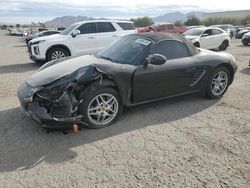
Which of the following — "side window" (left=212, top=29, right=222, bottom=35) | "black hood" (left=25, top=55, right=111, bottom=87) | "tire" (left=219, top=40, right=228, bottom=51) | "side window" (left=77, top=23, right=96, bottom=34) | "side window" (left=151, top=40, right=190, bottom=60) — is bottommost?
"tire" (left=219, top=40, right=228, bottom=51)

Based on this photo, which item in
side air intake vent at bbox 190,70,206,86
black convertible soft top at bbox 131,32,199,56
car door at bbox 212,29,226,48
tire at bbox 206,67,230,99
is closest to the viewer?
black convertible soft top at bbox 131,32,199,56

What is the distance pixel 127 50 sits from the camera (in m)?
5.19

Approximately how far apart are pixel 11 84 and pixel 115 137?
4.61 meters

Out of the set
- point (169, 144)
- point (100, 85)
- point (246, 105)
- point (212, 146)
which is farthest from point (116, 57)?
point (246, 105)

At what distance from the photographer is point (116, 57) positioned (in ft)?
16.8

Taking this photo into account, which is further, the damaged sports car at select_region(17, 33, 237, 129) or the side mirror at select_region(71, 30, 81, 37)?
the side mirror at select_region(71, 30, 81, 37)

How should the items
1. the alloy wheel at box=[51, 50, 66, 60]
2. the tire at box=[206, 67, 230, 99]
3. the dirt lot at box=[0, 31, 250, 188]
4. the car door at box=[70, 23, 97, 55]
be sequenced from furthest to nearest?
the car door at box=[70, 23, 97, 55] → the alloy wheel at box=[51, 50, 66, 60] → the tire at box=[206, 67, 230, 99] → the dirt lot at box=[0, 31, 250, 188]

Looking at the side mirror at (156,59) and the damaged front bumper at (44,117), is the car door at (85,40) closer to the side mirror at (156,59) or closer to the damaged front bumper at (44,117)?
the side mirror at (156,59)

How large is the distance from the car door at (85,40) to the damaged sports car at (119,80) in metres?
5.41

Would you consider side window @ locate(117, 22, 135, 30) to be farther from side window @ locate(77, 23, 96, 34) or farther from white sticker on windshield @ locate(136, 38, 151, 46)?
white sticker on windshield @ locate(136, 38, 151, 46)

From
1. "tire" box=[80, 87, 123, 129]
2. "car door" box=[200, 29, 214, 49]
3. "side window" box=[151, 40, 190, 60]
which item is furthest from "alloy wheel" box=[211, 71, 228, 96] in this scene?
"car door" box=[200, 29, 214, 49]

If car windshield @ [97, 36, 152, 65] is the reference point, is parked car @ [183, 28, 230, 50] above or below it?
below

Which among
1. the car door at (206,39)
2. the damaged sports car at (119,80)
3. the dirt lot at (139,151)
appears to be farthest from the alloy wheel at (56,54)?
the car door at (206,39)

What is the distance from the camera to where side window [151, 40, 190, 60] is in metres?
5.14
